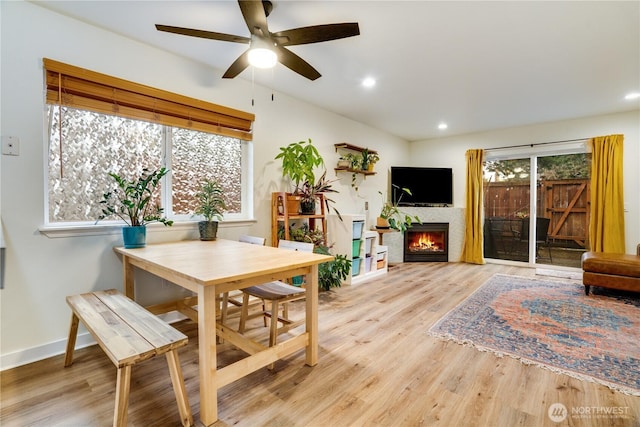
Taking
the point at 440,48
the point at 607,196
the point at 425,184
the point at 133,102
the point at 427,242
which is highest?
the point at 440,48

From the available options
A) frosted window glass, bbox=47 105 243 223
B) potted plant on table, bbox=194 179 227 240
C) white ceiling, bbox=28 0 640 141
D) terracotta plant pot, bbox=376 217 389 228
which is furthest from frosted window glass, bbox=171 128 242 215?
terracotta plant pot, bbox=376 217 389 228

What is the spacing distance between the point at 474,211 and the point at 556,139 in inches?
66.1

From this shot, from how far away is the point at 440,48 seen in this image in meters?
2.57

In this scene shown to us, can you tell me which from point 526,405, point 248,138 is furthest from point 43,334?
point 526,405

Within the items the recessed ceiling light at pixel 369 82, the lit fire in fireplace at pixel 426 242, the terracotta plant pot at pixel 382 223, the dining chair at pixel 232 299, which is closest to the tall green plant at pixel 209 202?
the dining chair at pixel 232 299

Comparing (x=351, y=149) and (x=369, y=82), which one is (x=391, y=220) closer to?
(x=351, y=149)

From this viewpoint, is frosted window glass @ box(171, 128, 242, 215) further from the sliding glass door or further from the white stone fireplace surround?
the sliding glass door

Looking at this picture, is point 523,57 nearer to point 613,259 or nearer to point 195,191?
point 613,259

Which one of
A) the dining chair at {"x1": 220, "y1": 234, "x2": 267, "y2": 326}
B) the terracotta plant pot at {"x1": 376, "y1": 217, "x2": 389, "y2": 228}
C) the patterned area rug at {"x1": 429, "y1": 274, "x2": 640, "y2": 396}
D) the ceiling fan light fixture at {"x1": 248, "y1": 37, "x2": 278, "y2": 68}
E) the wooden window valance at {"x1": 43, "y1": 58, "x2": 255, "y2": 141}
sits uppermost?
the ceiling fan light fixture at {"x1": 248, "y1": 37, "x2": 278, "y2": 68}

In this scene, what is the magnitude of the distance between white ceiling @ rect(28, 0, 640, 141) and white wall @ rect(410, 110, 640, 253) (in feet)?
1.02

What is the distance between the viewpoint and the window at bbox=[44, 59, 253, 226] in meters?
2.17

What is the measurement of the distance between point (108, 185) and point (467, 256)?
18.4 feet

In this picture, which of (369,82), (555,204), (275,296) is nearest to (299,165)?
(369,82)

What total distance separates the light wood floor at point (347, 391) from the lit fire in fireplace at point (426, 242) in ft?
11.2
